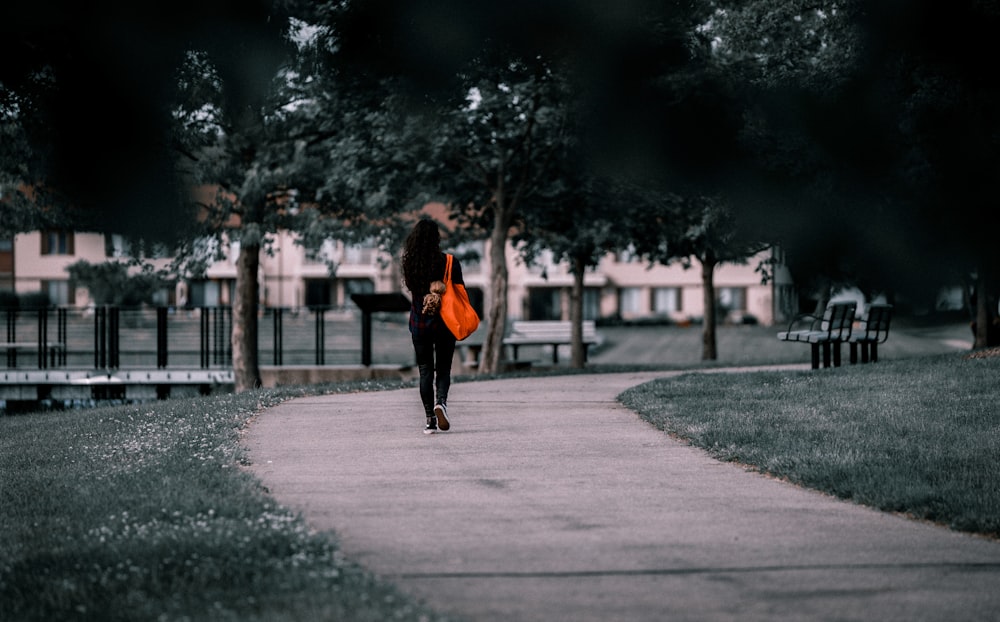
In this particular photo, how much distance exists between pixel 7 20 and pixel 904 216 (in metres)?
3.14

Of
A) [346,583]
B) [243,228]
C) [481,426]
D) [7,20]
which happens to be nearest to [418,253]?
[481,426]

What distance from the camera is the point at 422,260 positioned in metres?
9.12

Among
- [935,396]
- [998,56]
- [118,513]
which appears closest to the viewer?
[998,56]

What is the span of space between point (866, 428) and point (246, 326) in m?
14.0

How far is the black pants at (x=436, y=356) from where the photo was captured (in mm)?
9242

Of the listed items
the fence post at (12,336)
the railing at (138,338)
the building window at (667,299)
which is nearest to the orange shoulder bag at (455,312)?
the railing at (138,338)

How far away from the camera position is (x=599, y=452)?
823cm

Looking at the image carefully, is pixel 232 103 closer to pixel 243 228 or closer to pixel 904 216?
pixel 904 216

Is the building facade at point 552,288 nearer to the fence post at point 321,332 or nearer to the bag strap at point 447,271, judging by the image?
the fence post at point 321,332

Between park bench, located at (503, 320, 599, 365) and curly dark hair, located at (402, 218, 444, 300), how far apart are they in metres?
17.9

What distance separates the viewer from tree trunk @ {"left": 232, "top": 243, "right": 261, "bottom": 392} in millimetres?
21094

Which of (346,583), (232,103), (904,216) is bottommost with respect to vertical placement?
(346,583)

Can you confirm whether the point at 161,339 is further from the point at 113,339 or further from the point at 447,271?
the point at 447,271

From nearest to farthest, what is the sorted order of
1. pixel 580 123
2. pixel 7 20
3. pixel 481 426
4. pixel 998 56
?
pixel 7 20, pixel 998 56, pixel 580 123, pixel 481 426
